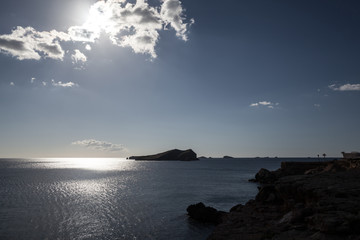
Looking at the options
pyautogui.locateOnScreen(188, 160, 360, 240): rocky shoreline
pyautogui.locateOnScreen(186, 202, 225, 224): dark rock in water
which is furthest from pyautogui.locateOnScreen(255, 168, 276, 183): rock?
pyautogui.locateOnScreen(188, 160, 360, 240): rocky shoreline

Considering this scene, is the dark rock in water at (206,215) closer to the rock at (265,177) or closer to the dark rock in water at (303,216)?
the dark rock in water at (303,216)

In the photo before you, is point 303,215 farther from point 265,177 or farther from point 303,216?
point 265,177

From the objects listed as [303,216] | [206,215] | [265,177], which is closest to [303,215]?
[303,216]

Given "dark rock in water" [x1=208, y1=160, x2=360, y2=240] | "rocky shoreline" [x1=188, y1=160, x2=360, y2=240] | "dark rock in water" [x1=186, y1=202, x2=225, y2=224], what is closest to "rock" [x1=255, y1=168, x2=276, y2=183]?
"dark rock in water" [x1=186, y1=202, x2=225, y2=224]

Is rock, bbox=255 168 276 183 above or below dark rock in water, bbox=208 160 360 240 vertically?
below

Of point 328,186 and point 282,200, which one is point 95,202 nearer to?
point 282,200

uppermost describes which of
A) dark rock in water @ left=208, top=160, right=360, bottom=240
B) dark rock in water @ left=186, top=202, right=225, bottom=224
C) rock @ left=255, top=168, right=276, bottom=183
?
dark rock in water @ left=208, top=160, right=360, bottom=240

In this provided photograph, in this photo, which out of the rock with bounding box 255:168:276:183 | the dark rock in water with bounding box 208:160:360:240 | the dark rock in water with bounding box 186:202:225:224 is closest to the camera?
the dark rock in water with bounding box 208:160:360:240

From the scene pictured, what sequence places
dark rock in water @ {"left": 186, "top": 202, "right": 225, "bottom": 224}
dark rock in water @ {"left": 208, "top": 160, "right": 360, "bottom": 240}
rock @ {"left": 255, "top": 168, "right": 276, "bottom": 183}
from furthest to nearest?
1. rock @ {"left": 255, "top": 168, "right": 276, "bottom": 183}
2. dark rock in water @ {"left": 186, "top": 202, "right": 225, "bottom": 224}
3. dark rock in water @ {"left": 208, "top": 160, "right": 360, "bottom": 240}

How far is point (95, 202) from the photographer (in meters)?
40.6

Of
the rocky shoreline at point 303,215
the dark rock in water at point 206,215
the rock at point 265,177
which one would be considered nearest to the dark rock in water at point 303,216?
the rocky shoreline at point 303,215

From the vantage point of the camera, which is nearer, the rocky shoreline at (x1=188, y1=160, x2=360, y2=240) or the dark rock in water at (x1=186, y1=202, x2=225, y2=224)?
the rocky shoreline at (x1=188, y1=160, x2=360, y2=240)

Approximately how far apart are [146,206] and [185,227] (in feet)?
42.9

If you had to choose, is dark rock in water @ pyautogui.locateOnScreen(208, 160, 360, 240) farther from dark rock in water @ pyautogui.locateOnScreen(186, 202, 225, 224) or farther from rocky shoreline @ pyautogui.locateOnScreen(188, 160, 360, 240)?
dark rock in water @ pyautogui.locateOnScreen(186, 202, 225, 224)
